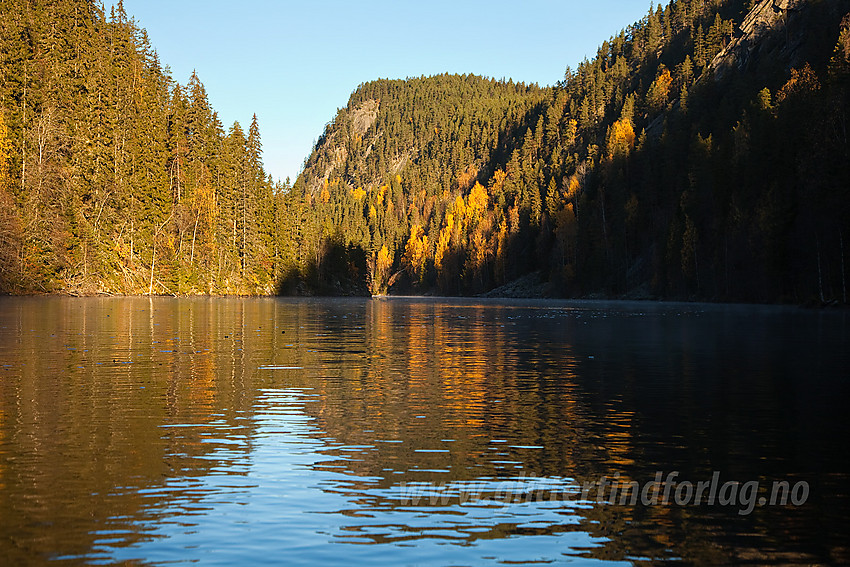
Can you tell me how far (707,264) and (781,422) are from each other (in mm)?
106278

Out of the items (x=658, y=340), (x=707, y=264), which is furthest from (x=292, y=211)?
(x=658, y=340)

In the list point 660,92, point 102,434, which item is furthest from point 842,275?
point 660,92

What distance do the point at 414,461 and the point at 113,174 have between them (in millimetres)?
113791

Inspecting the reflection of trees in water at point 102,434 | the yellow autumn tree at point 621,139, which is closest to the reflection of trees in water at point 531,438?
the reflection of trees in water at point 102,434

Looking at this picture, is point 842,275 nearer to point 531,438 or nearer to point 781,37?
point 531,438

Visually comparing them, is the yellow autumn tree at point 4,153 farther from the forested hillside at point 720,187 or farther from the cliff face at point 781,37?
the cliff face at point 781,37

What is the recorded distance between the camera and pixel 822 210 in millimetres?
76438

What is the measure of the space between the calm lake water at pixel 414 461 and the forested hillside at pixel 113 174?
80.5 metres

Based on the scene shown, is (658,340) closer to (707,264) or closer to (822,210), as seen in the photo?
(822,210)

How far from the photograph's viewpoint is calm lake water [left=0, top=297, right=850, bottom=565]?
30.0ft

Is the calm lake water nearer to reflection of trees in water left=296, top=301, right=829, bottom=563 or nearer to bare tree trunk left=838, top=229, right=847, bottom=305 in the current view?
reflection of trees in water left=296, top=301, right=829, bottom=563

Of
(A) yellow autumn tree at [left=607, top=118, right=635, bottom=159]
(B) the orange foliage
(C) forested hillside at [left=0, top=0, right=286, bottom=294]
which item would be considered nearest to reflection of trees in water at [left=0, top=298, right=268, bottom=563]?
(C) forested hillside at [left=0, top=0, right=286, bottom=294]

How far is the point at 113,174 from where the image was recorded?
115188mm

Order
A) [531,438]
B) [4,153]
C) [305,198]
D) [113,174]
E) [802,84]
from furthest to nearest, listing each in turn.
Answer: [305,198] → [113,174] → [4,153] → [802,84] → [531,438]
